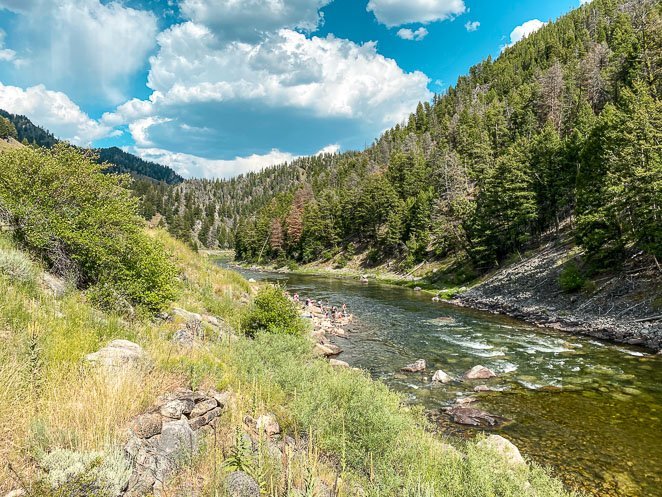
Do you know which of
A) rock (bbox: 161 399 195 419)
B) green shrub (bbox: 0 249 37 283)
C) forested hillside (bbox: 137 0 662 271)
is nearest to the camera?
rock (bbox: 161 399 195 419)

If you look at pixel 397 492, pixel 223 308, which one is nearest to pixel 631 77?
pixel 223 308

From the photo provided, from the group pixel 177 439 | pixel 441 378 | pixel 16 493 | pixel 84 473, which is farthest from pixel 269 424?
pixel 441 378

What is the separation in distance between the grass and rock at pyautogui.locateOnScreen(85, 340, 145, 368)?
24cm

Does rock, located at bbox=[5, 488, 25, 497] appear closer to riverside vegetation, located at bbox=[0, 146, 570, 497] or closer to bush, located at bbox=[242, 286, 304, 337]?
riverside vegetation, located at bbox=[0, 146, 570, 497]

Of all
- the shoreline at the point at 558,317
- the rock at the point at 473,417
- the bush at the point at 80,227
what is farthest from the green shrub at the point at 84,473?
the shoreline at the point at 558,317

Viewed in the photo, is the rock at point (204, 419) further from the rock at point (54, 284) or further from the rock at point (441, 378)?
the rock at point (441, 378)

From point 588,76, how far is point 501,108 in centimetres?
2233

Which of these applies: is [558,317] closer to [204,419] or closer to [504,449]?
[504,449]

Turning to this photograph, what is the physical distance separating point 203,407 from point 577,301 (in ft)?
100

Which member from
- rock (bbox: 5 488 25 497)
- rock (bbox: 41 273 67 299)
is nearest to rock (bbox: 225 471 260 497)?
rock (bbox: 5 488 25 497)

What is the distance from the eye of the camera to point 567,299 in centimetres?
3003

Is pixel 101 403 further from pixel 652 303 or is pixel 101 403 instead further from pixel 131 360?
pixel 652 303

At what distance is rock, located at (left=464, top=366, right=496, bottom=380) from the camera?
1656cm

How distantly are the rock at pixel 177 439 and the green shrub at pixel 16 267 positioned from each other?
578cm
